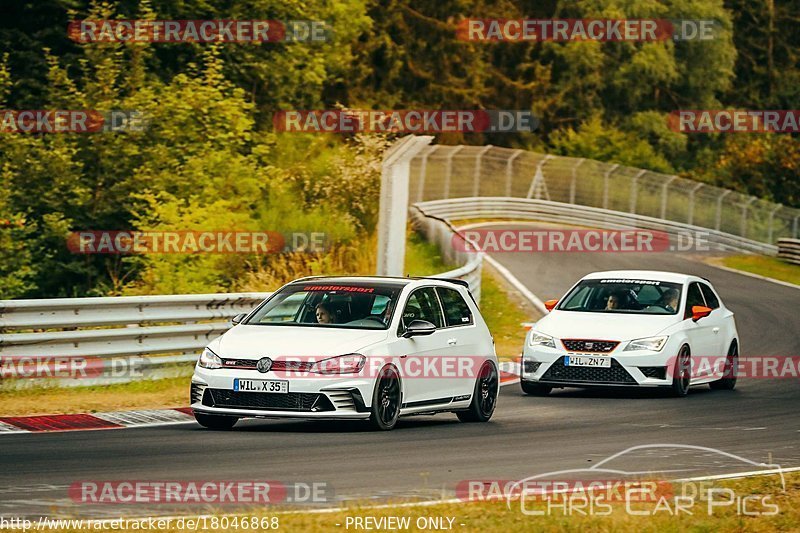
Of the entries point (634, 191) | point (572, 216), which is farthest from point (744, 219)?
point (572, 216)

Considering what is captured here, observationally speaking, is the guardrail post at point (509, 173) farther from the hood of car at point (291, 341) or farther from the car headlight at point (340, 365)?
the car headlight at point (340, 365)

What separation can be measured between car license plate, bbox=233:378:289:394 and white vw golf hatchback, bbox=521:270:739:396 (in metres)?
5.83

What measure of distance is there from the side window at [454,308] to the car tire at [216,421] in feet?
8.78

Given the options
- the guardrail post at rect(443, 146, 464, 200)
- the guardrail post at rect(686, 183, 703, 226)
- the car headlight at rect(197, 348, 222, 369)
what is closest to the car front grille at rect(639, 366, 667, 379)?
the car headlight at rect(197, 348, 222, 369)

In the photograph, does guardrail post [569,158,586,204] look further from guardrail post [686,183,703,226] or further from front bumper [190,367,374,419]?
front bumper [190,367,374,419]

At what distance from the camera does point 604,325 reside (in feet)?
61.9

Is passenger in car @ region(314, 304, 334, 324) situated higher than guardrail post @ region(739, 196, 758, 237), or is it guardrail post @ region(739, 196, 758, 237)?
passenger in car @ region(314, 304, 334, 324)

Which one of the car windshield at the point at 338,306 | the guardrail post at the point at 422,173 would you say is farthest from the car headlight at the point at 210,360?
the guardrail post at the point at 422,173

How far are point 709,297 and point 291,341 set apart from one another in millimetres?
8776

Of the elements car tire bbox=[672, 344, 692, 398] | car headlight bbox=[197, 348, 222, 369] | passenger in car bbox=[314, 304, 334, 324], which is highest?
passenger in car bbox=[314, 304, 334, 324]

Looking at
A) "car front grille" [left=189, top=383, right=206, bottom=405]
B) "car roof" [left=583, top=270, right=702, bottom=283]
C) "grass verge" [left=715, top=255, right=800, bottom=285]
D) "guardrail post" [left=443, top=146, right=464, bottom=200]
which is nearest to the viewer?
"car front grille" [left=189, top=383, right=206, bottom=405]

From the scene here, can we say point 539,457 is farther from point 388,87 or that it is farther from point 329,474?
point 388,87

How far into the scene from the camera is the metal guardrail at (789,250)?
50844mm

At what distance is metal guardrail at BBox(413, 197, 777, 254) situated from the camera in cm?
5644
